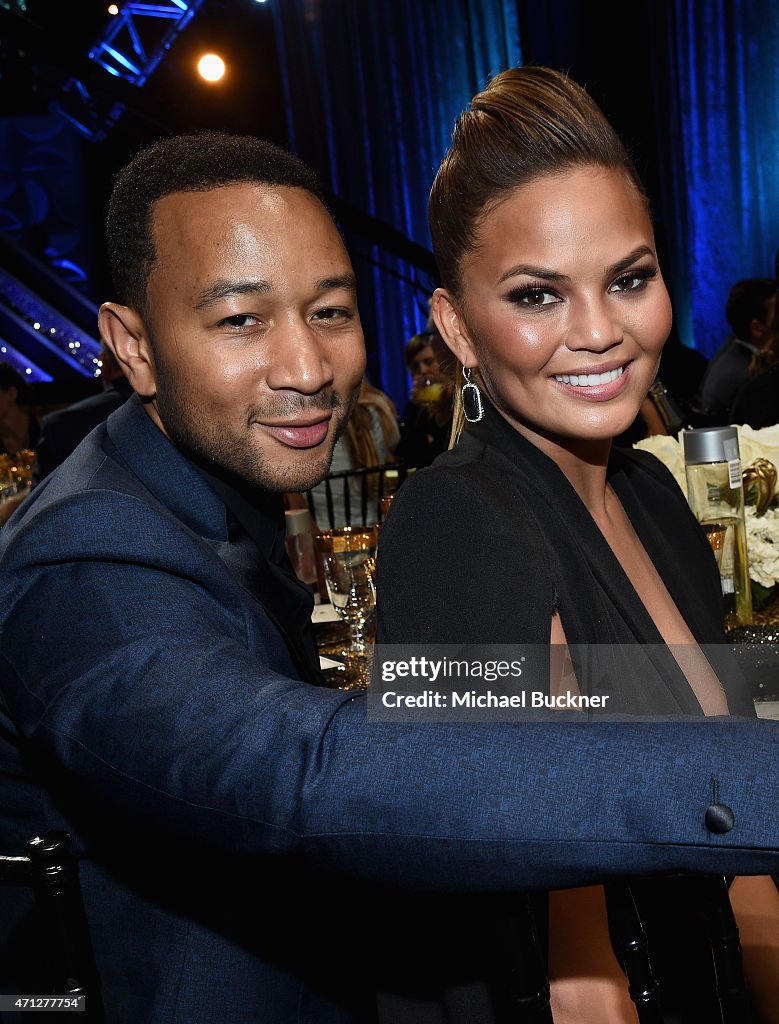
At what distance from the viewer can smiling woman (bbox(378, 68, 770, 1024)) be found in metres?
1.07

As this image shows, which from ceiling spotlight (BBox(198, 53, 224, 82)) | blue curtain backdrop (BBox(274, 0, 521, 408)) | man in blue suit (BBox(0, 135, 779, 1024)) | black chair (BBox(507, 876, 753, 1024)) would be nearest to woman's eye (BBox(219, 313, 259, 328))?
man in blue suit (BBox(0, 135, 779, 1024))

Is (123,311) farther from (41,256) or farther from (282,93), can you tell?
(41,256)

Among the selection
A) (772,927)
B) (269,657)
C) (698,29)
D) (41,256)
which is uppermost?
(698,29)

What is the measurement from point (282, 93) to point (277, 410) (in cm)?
959

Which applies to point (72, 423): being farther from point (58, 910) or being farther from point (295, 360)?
point (58, 910)

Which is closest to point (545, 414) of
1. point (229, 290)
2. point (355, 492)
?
point (229, 290)

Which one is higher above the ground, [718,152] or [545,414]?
[718,152]

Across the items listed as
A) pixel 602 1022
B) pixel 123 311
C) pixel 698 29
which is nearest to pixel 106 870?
pixel 602 1022

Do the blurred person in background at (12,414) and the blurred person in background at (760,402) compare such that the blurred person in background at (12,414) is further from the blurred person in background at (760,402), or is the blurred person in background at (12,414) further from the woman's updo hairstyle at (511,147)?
the woman's updo hairstyle at (511,147)

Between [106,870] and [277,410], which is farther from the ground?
[277,410]

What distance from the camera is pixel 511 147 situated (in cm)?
124

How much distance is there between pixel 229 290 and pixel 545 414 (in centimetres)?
43

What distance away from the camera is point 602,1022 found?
87 cm

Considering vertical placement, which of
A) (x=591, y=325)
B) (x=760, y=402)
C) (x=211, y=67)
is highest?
(x=211, y=67)
